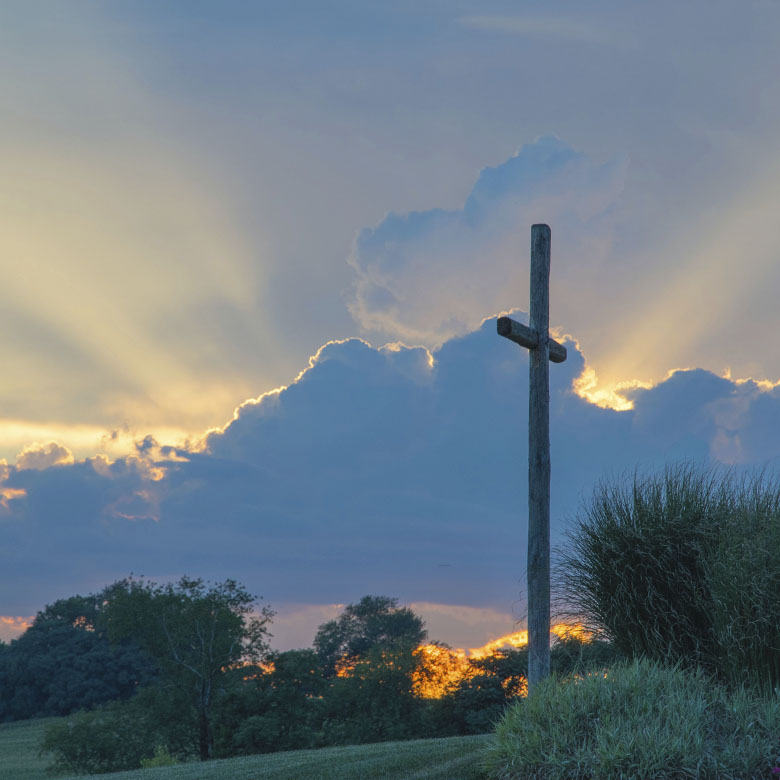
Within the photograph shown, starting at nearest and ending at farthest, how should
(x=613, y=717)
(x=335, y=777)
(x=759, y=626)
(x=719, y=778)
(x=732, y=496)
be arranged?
(x=719, y=778)
(x=613, y=717)
(x=759, y=626)
(x=335, y=777)
(x=732, y=496)

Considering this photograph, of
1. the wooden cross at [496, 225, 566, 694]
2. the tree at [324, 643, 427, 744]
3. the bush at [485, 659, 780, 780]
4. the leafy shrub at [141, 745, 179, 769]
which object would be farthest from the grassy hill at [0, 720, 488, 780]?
the tree at [324, 643, 427, 744]

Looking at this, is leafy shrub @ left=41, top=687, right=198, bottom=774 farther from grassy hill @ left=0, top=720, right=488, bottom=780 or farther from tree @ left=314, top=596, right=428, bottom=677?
tree @ left=314, top=596, right=428, bottom=677

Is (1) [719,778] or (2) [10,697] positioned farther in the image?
(2) [10,697]

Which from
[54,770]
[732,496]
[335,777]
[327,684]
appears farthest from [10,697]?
[732,496]

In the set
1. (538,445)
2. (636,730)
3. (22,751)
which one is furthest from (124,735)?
(636,730)

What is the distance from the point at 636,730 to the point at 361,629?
50.7 m

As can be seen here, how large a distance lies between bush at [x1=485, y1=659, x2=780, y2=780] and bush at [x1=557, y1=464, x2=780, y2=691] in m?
0.75

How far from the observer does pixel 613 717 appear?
378 inches

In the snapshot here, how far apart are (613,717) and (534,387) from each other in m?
5.13

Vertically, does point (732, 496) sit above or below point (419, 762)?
above

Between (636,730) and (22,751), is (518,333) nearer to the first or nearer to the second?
(636,730)

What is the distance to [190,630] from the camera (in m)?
30.6

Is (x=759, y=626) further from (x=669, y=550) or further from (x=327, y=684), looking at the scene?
(x=327, y=684)

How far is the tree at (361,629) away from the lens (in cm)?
5616
